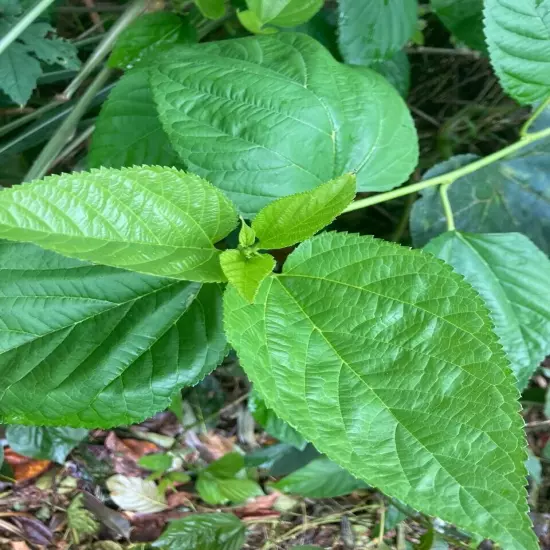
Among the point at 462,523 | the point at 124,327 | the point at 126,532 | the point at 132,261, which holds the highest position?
the point at 132,261

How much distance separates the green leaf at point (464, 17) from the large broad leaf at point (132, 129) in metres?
0.51

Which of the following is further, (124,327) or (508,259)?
(508,259)

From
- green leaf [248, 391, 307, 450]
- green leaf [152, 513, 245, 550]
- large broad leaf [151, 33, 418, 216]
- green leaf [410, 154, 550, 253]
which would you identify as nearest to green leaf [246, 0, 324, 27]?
large broad leaf [151, 33, 418, 216]

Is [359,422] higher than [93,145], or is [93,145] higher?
[93,145]

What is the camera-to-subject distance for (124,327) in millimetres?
647

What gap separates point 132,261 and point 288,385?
0.66ft

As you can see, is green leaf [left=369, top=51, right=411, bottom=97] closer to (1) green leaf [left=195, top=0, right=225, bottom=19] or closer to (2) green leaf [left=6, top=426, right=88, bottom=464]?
(1) green leaf [left=195, top=0, right=225, bottom=19]

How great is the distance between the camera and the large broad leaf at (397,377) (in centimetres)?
50

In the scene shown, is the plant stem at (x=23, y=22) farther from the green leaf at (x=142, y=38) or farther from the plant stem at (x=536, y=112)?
the plant stem at (x=536, y=112)

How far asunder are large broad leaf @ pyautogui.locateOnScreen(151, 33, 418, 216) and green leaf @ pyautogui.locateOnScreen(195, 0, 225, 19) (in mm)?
126

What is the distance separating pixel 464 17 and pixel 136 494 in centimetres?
110

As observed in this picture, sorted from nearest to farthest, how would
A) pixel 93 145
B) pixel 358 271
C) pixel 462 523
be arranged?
pixel 462 523
pixel 358 271
pixel 93 145

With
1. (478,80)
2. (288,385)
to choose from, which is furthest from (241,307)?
(478,80)

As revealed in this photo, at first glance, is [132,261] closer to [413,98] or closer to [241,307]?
[241,307]
